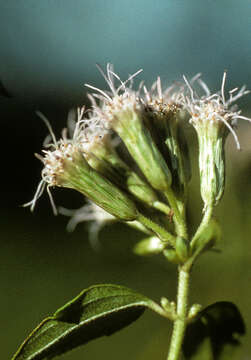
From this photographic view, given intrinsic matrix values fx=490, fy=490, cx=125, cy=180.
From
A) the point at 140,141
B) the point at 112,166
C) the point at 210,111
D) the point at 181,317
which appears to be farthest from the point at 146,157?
the point at 181,317

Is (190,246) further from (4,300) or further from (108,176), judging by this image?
(4,300)

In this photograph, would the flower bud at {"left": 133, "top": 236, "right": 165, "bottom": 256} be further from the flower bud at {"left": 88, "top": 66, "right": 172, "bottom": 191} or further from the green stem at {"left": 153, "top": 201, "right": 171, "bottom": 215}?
the flower bud at {"left": 88, "top": 66, "right": 172, "bottom": 191}

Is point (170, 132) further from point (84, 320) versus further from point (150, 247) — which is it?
point (84, 320)

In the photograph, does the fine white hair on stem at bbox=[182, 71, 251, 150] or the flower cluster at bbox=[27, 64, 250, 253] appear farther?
the fine white hair on stem at bbox=[182, 71, 251, 150]

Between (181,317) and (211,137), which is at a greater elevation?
(211,137)

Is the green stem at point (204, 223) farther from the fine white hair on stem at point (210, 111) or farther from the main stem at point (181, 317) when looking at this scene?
the fine white hair on stem at point (210, 111)

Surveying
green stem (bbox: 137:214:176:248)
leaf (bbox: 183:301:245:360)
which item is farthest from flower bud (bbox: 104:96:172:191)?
leaf (bbox: 183:301:245:360)
